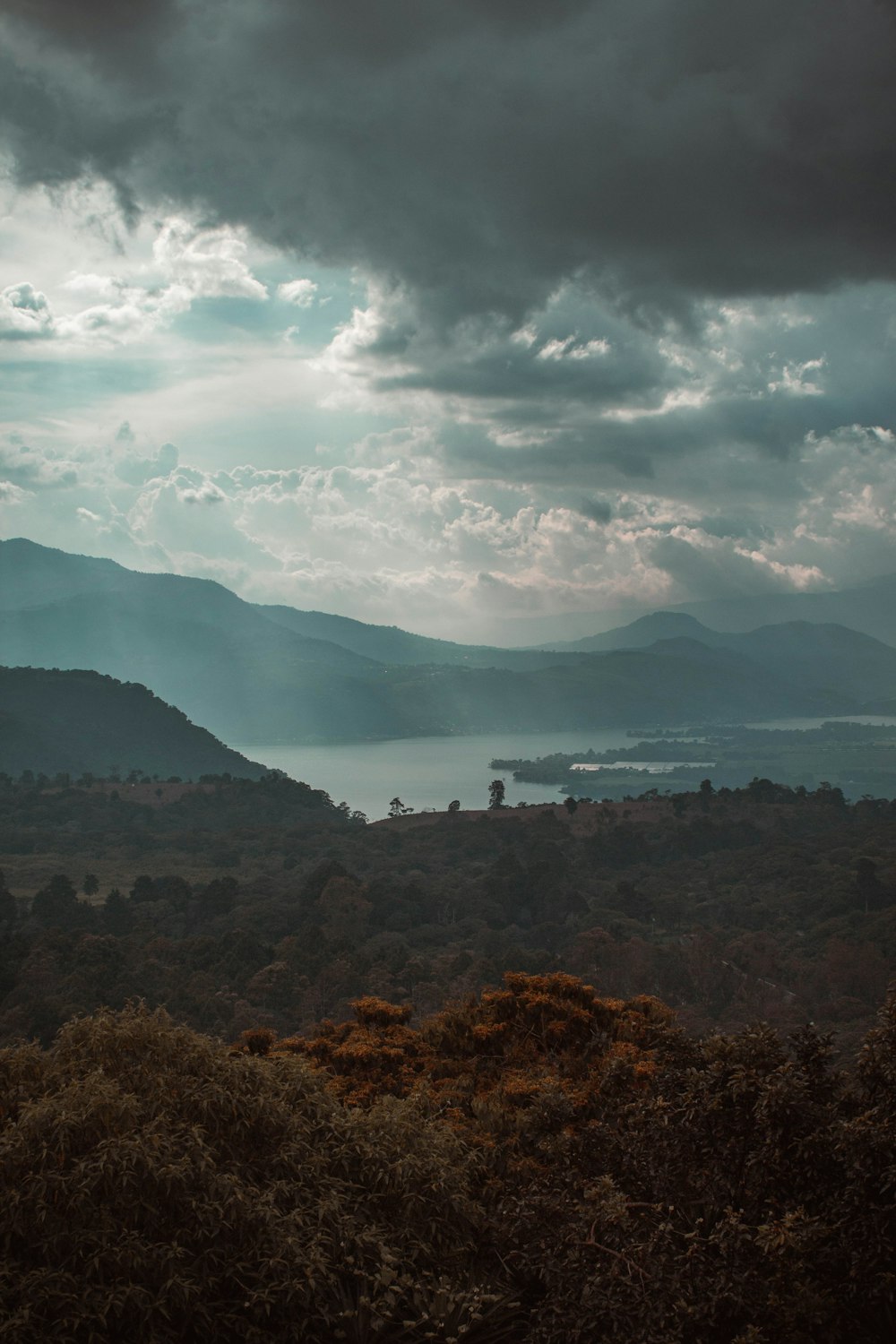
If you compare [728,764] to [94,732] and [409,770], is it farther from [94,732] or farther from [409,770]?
[94,732]

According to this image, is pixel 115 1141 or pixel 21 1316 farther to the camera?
pixel 115 1141

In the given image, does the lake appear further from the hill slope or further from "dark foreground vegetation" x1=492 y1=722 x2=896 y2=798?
the hill slope

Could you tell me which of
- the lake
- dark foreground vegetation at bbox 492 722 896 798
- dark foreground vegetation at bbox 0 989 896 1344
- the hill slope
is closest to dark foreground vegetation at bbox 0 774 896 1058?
dark foreground vegetation at bbox 0 989 896 1344

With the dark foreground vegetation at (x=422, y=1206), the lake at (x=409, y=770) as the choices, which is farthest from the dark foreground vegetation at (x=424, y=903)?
the lake at (x=409, y=770)

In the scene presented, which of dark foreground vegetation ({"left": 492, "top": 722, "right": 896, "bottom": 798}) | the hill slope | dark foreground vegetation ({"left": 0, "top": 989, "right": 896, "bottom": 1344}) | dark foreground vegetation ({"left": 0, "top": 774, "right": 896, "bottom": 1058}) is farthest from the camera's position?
dark foreground vegetation ({"left": 492, "top": 722, "right": 896, "bottom": 798})

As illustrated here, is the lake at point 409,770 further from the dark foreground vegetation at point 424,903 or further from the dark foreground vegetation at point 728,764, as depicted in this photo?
the dark foreground vegetation at point 424,903

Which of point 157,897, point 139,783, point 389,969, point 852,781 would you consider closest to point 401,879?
point 157,897

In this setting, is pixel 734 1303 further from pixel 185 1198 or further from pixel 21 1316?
pixel 21 1316
